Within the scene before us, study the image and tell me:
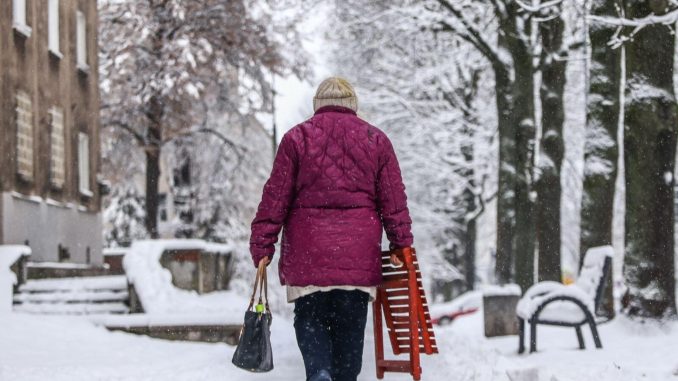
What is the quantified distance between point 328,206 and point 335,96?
0.67 metres

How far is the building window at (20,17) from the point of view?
2128 cm

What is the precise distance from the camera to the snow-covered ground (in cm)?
878

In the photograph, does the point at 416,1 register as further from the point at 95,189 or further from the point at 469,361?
the point at 469,361

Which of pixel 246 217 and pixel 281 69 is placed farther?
pixel 246 217

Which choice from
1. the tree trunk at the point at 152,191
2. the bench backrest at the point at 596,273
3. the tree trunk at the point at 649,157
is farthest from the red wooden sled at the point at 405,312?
the tree trunk at the point at 152,191

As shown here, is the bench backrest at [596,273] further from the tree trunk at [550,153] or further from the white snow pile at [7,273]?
the white snow pile at [7,273]

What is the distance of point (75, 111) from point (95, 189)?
271cm

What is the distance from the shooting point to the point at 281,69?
1264 inches

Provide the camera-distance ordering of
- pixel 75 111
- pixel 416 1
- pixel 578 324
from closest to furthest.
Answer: pixel 578 324
pixel 416 1
pixel 75 111

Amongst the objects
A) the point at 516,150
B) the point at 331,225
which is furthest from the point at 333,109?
the point at 516,150

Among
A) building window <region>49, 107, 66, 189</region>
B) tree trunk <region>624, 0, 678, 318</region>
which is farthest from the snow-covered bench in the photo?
building window <region>49, 107, 66, 189</region>

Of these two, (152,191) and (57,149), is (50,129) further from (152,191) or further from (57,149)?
(152,191)

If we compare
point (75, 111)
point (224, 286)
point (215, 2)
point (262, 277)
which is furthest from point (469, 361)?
point (215, 2)

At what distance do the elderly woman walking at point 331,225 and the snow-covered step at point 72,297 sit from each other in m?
11.6
